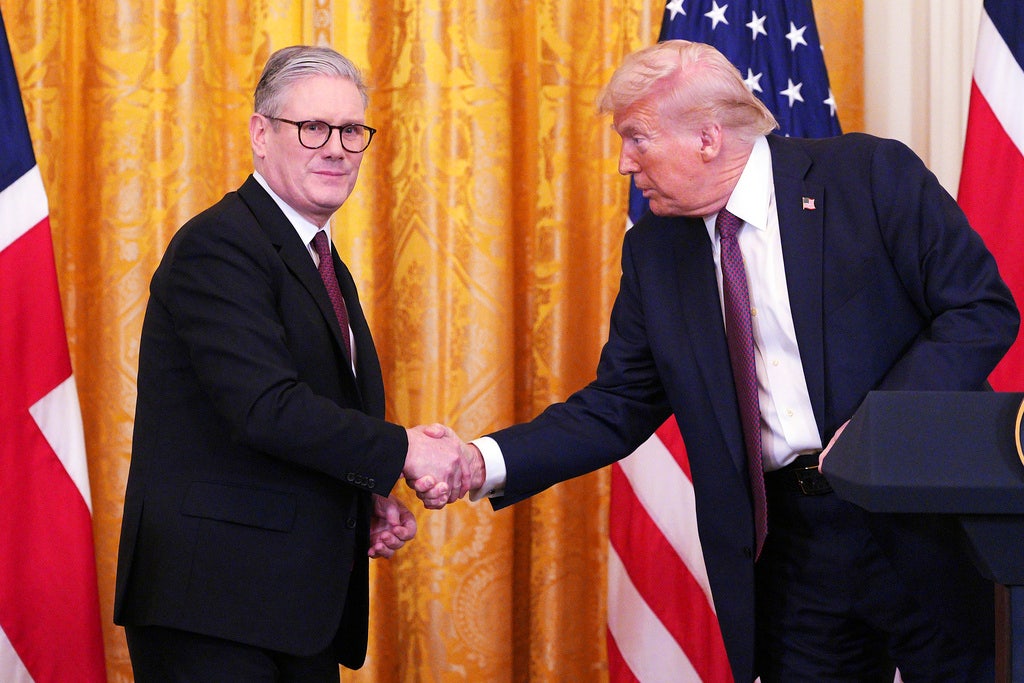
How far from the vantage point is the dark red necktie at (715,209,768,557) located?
7.29 ft

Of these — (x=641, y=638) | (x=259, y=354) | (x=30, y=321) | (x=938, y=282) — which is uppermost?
(x=938, y=282)

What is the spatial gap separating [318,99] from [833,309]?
3.79 feet

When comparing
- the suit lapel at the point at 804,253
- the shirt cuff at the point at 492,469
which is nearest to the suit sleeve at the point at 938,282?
the suit lapel at the point at 804,253

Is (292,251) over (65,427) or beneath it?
over

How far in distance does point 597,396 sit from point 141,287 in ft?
5.50

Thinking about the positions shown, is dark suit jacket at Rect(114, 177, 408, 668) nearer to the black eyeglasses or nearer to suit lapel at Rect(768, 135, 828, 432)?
the black eyeglasses

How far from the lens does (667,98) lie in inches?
95.1

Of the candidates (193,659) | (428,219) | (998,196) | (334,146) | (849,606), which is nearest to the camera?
(193,659)

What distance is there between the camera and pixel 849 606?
7.25 feet

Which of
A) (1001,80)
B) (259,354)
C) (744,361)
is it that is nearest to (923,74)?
(1001,80)

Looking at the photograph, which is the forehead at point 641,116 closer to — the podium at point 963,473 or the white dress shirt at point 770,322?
the white dress shirt at point 770,322

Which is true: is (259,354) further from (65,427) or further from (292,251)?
(65,427)

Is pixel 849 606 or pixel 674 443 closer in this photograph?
pixel 849 606

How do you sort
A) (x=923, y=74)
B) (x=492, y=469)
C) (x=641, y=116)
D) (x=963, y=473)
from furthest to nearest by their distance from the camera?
(x=923, y=74), (x=492, y=469), (x=641, y=116), (x=963, y=473)
